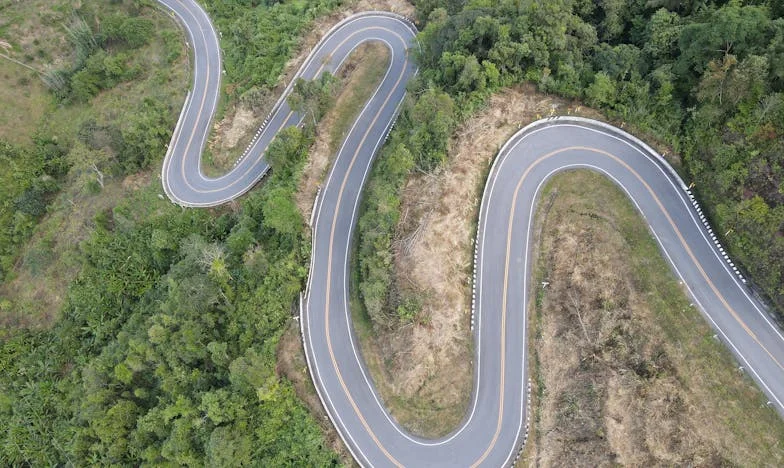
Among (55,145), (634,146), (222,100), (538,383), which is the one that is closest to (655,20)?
(634,146)

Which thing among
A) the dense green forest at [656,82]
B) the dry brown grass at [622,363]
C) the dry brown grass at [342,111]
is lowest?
the dry brown grass at [622,363]

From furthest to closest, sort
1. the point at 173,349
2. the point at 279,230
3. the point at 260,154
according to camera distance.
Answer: the point at 260,154
the point at 279,230
the point at 173,349

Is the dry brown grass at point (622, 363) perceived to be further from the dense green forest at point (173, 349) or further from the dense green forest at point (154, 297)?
the dense green forest at point (154, 297)

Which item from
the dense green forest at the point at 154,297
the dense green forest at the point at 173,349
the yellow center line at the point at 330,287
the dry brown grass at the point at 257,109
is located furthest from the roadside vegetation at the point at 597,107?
the dry brown grass at the point at 257,109

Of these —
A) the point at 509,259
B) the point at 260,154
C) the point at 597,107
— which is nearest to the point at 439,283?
the point at 509,259

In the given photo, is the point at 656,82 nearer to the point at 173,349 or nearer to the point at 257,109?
the point at 257,109

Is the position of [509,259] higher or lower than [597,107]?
lower

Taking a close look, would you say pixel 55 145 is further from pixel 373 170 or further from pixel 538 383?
pixel 538 383
